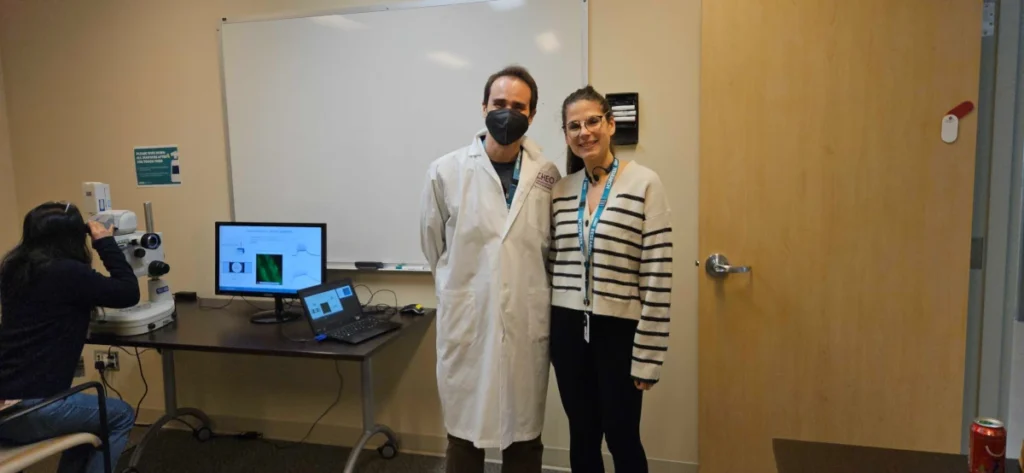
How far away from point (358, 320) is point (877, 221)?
1.94m

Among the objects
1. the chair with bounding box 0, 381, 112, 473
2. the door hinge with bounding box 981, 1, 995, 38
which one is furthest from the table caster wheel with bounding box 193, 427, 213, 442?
the door hinge with bounding box 981, 1, 995, 38

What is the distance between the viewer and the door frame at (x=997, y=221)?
6.12 ft

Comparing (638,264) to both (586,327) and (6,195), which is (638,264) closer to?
(586,327)

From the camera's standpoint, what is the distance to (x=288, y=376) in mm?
2824

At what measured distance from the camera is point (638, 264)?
1.56 meters

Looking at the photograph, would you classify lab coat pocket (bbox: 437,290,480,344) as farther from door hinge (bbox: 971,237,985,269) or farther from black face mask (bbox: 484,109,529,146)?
door hinge (bbox: 971,237,985,269)

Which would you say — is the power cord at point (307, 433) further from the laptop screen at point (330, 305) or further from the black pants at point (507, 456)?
the black pants at point (507, 456)

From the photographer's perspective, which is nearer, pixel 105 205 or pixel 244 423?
pixel 105 205

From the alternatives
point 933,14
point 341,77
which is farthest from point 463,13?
point 933,14

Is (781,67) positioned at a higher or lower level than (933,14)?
lower

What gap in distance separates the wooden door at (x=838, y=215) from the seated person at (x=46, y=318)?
7.19 feet

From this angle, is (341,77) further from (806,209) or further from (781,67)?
(806,209)

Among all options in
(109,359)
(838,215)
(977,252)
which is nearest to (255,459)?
(109,359)

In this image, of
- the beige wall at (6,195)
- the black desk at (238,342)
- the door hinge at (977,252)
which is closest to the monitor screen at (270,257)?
the black desk at (238,342)
